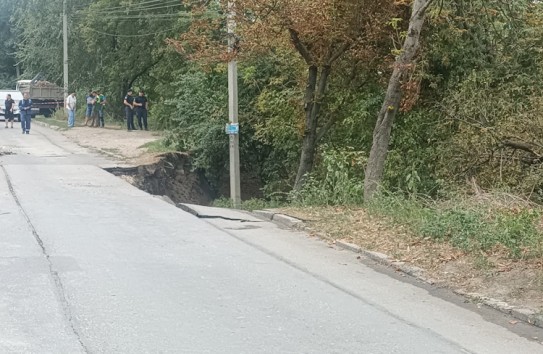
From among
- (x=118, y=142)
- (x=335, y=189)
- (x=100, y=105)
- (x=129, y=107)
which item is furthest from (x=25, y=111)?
(x=335, y=189)

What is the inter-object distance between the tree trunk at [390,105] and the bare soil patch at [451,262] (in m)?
2.17

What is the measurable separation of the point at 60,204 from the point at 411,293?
26.1ft

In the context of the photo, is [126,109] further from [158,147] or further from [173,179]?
[173,179]

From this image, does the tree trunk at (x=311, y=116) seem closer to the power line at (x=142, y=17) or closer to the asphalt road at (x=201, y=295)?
the asphalt road at (x=201, y=295)

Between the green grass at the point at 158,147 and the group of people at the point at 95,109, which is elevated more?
the group of people at the point at 95,109

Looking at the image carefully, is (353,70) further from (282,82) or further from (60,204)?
(60,204)

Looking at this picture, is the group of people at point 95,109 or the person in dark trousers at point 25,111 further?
the group of people at point 95,109

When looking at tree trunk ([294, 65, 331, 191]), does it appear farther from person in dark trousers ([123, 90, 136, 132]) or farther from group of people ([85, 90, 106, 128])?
group of people ([85, 90, 106, 128])

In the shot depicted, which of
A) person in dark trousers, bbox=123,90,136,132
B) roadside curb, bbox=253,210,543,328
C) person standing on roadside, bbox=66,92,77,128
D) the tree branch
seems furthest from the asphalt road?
person standing on roadside, bbox=66,92,77,128

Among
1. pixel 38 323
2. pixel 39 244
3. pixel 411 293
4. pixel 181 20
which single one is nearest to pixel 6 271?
pixel 39 244

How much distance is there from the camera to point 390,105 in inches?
556

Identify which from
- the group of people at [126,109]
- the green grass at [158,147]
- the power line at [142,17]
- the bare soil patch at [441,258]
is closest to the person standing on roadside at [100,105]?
the group of people at [126,109]

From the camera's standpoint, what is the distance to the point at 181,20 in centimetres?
3077

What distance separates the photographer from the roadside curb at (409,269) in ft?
23.7
